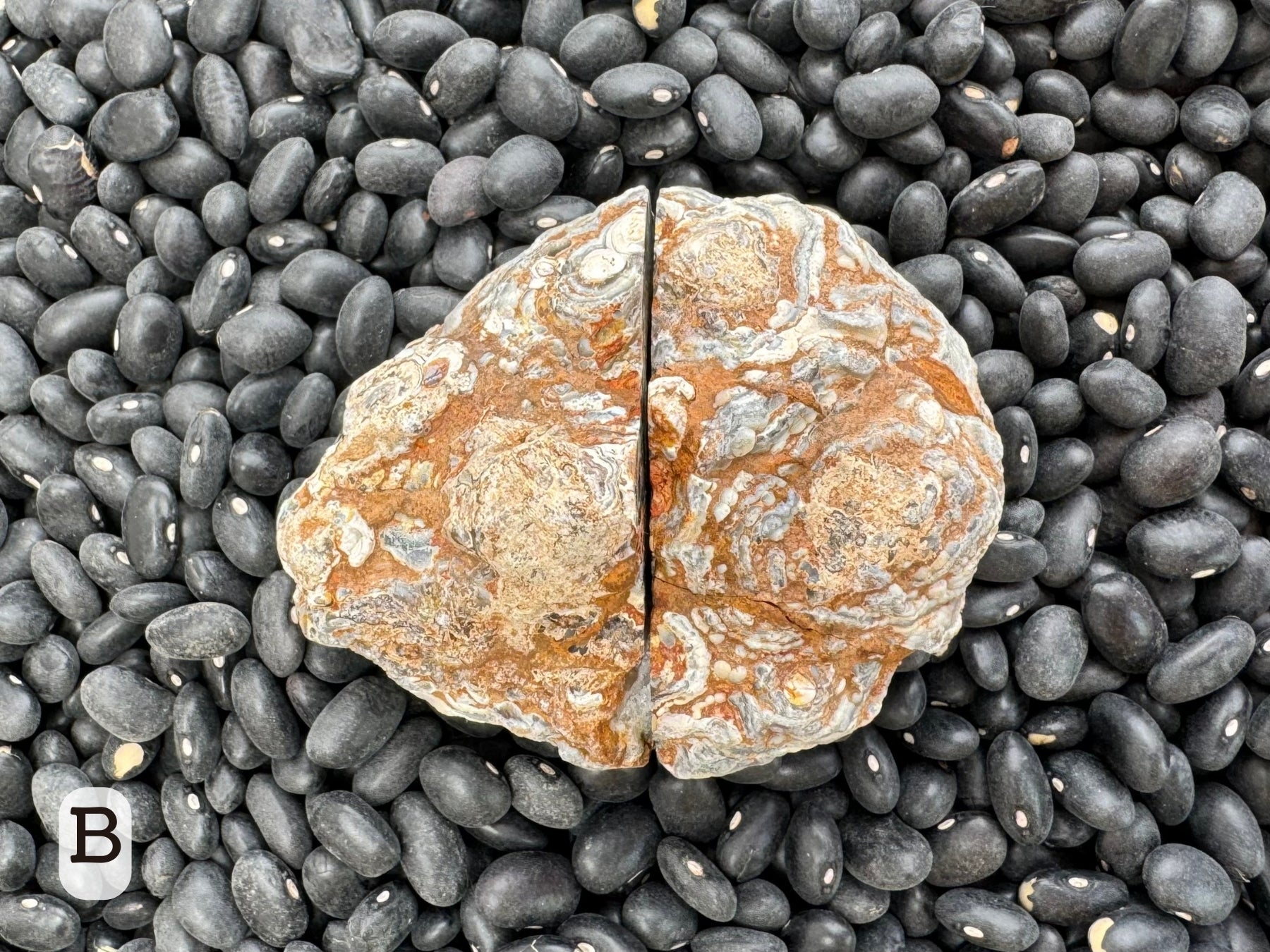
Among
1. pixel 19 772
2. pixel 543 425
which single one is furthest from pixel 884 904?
pixel 19 772

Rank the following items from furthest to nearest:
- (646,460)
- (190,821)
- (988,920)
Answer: (190,821) < (988,920) < (646,460)

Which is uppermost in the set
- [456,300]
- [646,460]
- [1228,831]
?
[456,300]

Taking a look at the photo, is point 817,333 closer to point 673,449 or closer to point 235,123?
point 673,449

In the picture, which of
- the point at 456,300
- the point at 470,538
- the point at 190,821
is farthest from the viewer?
the point at 456,300

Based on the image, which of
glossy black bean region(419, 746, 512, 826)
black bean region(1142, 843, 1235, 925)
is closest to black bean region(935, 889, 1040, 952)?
black bean region(1142, 843, 1235, 925)

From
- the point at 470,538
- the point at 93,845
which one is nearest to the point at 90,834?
the point at 93,845

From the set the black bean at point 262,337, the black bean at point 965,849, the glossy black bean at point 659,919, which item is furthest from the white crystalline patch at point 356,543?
the black bean at point 965,849

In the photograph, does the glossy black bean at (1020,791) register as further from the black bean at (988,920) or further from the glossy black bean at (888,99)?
the glossy black bean at (888,99)

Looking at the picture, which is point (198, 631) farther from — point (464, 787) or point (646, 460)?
point (646, 460)
